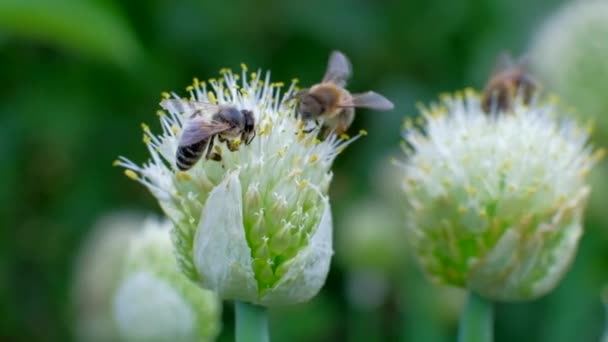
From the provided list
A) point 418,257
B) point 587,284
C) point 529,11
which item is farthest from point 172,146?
point 529,11

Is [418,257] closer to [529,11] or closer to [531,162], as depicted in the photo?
[531,162]

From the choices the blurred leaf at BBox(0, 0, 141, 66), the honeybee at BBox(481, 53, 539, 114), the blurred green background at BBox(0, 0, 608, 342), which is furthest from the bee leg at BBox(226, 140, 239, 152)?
the blurred green background at BBox(0, 0, 608, 342)

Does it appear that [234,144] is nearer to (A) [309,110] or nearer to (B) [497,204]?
(A) [309,110]

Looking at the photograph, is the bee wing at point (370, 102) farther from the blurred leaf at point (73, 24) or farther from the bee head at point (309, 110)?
the blurred leaf at point (73, 24)

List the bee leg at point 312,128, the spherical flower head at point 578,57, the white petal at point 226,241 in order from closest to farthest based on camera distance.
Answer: the white petal at point 226,241 → the bee leg at point 312,128 → the spherical flower head at point 578,57

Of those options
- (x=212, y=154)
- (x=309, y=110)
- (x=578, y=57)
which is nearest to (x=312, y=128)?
(x=309, y=110)

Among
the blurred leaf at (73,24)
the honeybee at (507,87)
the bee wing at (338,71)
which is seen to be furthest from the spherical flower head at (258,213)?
the blurred leaf at (73,24)
